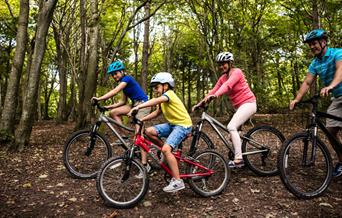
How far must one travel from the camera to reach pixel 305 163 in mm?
5176

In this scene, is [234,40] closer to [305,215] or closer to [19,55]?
[19,55]

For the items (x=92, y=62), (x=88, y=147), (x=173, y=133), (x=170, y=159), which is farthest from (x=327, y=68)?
(x=92, y=62)

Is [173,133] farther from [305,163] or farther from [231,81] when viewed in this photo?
[305,163]

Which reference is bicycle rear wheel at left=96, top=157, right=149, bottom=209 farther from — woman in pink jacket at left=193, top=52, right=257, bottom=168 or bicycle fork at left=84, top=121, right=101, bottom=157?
woman in pink jacket at left=193, top=52, right=257, bottom=168

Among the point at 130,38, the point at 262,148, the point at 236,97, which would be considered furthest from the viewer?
the point at 130,38

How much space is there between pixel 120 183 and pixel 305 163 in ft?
10.1

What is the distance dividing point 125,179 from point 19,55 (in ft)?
21.0

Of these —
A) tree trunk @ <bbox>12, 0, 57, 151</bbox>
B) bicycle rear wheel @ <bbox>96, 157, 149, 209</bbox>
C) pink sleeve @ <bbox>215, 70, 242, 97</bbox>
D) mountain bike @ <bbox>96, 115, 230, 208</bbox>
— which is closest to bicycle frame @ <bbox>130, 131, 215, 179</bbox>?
mountain bike @ <bbox>96, 115, 230, 208</bbox>

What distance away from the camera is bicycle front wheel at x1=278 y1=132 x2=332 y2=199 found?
4934 mm

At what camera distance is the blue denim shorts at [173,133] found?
5098mm

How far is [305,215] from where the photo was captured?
4496 millimetres

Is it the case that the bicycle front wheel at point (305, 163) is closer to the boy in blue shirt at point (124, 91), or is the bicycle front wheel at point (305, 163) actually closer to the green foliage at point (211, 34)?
the boy in blue shirt at point (124, 91)

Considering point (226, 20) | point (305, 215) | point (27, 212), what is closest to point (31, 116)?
point (27, 212)

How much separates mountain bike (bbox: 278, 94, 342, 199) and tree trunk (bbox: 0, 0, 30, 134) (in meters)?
7.73
